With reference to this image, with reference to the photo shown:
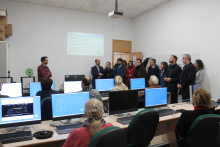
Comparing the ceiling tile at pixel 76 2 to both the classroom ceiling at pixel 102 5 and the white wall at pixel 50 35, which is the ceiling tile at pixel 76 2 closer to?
the classroom ceiling at pixel 102 5

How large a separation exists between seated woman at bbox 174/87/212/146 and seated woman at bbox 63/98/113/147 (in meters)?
1.08

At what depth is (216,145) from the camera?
1935mm

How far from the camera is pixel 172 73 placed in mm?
4465

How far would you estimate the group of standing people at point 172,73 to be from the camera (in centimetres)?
389

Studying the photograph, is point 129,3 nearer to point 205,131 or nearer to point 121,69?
point 121,69

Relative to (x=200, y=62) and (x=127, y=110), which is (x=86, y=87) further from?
(x=200, y=62)

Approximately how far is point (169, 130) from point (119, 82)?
4.12 ft

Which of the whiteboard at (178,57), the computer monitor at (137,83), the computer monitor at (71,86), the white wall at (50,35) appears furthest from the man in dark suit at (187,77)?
the white wall at (50,35)

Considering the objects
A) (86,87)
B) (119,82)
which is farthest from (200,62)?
(86,87)

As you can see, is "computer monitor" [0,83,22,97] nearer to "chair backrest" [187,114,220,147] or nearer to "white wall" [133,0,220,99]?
"chair backrest" [187,114,220,147]

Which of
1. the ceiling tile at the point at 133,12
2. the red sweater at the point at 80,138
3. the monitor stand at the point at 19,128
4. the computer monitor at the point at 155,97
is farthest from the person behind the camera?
the ceiling tile at the point at 133,12

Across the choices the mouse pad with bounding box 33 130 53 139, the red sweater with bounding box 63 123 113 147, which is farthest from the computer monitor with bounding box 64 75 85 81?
the red sweater with bounding box 63 123 113 147

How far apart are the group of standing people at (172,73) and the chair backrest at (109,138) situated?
2849 mm

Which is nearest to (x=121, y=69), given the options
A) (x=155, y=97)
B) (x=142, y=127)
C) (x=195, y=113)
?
(x=155, y=97)
